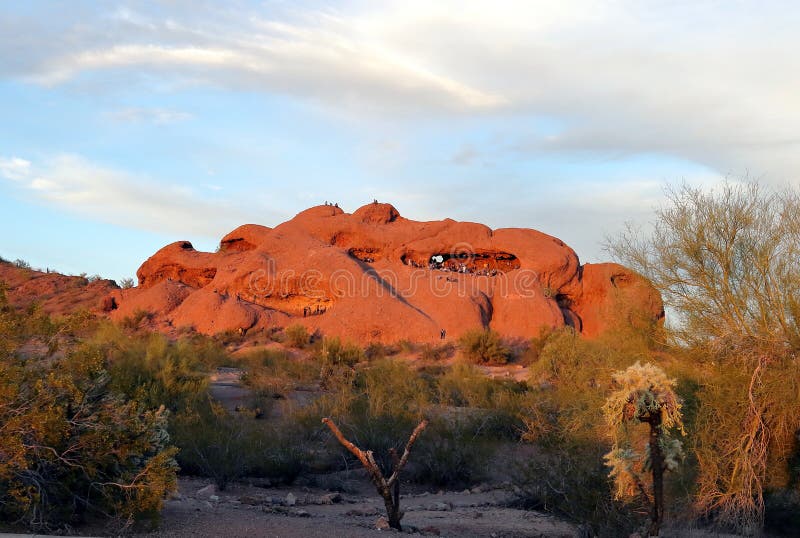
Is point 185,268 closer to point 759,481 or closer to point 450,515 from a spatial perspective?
point 450,515

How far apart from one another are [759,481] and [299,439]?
8.61 m

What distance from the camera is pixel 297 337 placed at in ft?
99.1

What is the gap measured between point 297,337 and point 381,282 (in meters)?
5.09

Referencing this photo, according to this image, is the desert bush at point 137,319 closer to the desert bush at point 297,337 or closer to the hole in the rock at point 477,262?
the desert bush at point 297,337

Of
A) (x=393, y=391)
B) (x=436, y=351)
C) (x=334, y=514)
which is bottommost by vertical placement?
(x=334, y=514)

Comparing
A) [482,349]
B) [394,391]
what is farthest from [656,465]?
[482,349]

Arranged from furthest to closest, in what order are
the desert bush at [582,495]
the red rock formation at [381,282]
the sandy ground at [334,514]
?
the red rock formation at [381,282] → the desert bush at [582,495] → the sandy ground at [334,514]

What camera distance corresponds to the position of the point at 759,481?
943cm

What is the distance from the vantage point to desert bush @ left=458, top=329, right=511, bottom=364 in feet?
96.2

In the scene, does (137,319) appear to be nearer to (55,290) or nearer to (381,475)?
(55,290)

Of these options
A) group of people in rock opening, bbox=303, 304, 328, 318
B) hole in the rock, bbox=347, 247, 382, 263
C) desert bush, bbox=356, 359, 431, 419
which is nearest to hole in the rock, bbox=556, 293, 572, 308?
hole in the rock, bbox=347, 247, 382, 263

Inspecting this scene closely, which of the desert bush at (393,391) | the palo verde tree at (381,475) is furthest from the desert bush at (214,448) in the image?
the palo verde tree at (381,475)

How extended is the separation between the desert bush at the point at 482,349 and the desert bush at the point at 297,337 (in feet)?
20.3

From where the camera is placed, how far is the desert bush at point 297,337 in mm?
30047
